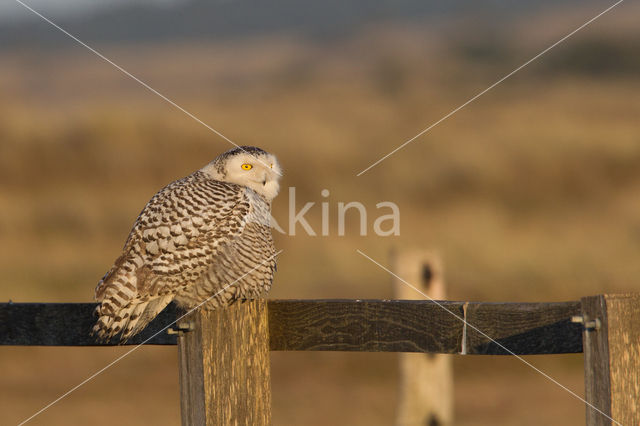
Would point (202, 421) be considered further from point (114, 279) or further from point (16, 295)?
point (16, 295)

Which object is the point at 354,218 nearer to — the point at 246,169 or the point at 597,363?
the point at 246,169

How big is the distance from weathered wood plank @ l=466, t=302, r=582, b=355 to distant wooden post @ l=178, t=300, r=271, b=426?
708mm

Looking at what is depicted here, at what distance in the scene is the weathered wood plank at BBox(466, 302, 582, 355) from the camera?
103 inches

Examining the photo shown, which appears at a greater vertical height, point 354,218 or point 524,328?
point 354,218

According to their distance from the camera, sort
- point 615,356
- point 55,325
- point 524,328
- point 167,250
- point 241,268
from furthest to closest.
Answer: point 241,268 → point 167,250 → point 55,325 → point 524,328 → point 615,356

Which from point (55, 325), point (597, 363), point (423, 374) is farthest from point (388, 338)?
point (423, 374)

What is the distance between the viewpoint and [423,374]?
21.1ft

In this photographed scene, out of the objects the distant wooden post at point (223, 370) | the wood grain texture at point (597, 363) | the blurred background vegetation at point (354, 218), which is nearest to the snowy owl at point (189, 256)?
the distant wooden post at point (223, 370)

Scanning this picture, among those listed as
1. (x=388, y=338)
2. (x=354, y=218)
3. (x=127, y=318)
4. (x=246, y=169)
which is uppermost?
(x=354, y=218)

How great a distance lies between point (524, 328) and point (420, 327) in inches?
13.4

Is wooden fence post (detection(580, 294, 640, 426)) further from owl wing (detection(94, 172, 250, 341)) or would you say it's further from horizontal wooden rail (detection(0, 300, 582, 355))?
owl wing (detection(94, 172, 250, 341))

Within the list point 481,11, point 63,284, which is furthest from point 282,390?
point 481,11

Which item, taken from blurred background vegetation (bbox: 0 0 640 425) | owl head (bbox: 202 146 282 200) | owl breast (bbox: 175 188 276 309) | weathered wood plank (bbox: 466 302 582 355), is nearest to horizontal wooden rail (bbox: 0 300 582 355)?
weathered wood plank (bbox: 466 302 582 355)

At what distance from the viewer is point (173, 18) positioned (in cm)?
13525
